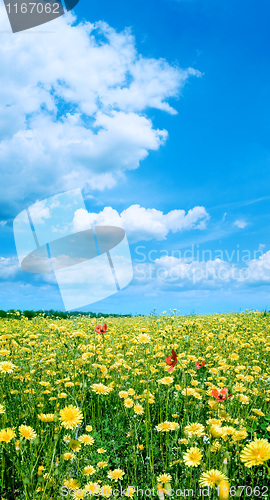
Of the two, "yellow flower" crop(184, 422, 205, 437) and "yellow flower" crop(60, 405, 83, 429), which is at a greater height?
"yellow flower" crop(60, 405, 83, 429)

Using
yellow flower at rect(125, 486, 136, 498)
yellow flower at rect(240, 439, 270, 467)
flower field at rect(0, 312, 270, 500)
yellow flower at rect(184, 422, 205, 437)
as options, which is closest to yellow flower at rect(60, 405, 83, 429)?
flower field at rect(0, 312, 270, 500)

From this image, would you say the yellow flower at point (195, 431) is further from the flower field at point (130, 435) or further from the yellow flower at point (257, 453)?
the yellow flower at point (257, 453)

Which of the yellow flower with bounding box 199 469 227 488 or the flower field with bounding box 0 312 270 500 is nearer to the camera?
the yellow flower with bounding box 199 469 227 488

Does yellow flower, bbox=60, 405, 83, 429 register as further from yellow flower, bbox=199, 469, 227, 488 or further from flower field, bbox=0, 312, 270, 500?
yellow flower, bbox=199, 469, 227, 488

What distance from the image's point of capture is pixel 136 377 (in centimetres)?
466

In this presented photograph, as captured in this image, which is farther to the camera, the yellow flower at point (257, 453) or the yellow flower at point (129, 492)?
the yellow flower at point (129, 492)

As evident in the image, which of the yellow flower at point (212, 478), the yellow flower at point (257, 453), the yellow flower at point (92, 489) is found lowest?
the yellow flower at point (92, 489)

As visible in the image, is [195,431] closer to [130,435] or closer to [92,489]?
[92,489]
